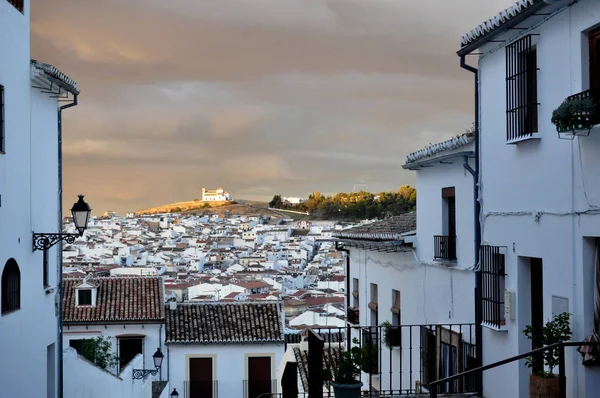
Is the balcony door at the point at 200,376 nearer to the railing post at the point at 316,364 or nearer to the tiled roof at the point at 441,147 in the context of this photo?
the tiled roof at the point at 441,147

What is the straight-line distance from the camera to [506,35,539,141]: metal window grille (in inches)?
365

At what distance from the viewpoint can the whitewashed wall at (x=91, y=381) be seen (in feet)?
54.2

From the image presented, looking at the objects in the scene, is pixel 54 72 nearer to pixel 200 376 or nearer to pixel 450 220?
pixel 450 220

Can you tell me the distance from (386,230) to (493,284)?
17.5ft

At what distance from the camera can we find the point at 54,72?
13.2 m

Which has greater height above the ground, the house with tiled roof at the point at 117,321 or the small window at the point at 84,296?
the small window at the point at 84,296

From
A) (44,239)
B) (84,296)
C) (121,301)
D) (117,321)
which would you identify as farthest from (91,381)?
(84,296)

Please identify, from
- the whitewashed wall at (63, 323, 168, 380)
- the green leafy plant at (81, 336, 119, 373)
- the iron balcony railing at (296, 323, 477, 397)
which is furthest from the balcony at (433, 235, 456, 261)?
the whitewashed wall at (63, 323, 168, 380)

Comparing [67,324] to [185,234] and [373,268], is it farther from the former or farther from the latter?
[185,234]

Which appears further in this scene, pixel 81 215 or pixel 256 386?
pixel 256 386

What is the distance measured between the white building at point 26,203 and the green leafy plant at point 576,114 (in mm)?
7774

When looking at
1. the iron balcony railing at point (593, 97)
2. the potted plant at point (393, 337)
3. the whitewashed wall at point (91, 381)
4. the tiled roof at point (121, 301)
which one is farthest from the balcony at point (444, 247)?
the tiled roof at point (121, 301)

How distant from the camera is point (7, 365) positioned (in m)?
11.7

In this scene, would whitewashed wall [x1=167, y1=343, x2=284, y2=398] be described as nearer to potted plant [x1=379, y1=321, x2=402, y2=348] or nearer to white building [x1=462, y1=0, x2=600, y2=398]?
potted plant [x1=379, y1=321, x2=402, y2=348]
